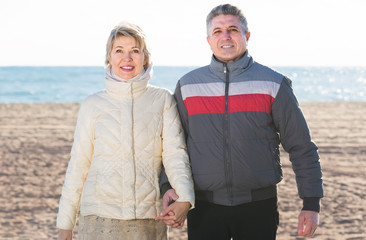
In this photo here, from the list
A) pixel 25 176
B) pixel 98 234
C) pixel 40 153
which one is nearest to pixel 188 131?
pixel 98 234

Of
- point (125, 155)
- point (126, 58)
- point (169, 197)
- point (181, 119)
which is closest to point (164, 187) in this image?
point (169, 197)

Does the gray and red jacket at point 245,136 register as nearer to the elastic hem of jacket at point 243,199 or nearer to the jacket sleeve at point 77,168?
the elastic hem of jacket at point 243,199

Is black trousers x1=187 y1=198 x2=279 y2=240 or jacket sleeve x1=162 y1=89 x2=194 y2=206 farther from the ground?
jacket sleeve x1=162 y1=89 x2=194 y2=206

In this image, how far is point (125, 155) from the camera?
2.56m

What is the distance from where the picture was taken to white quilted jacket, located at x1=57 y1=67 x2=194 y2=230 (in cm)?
255

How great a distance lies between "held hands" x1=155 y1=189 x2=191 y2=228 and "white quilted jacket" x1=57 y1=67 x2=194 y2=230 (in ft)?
0.11

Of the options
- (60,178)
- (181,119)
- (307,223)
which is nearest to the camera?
(307,223)

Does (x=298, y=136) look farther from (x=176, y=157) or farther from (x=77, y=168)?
(x=77, y=168)

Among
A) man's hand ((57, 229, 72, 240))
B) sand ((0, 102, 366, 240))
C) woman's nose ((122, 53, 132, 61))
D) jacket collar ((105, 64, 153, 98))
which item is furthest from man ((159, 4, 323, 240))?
sand ((0, 102, 366, 240))

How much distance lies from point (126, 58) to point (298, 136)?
3.10 ft

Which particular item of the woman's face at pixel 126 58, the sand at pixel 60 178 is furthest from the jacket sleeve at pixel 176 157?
the sand at pixel 60 178

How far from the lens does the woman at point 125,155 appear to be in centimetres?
255

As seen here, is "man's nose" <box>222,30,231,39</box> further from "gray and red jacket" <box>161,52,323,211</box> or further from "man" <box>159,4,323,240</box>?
"gray and red jacket" <box>161,52,323,211</box>

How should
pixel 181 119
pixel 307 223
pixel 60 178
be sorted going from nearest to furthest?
pixel 307 223
pixel 181 119
pixel 60 178
